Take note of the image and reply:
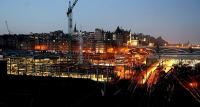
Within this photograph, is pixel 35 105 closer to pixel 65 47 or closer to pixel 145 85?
pixel 145 85

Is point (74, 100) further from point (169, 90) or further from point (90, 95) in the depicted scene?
point (169, 90)

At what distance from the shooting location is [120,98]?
58.3 feet

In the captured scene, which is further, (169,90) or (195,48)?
(195,48)

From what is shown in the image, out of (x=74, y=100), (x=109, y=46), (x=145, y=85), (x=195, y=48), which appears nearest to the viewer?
(x=74, y=100)

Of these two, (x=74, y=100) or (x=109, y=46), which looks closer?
(x=74, y=100)

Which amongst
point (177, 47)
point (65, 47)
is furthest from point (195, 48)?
point (65, 47)

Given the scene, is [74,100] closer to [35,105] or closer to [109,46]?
[35,105]

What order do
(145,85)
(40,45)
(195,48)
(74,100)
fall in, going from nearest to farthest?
1. (74,100)
2. (145,85)
3. (195,48)
4. (40,45)

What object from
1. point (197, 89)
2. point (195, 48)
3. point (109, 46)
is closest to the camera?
point (197, 89)

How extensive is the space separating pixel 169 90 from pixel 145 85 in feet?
13.5

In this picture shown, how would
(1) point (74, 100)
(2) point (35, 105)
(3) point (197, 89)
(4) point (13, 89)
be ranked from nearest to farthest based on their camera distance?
(2) point (35, 105) → (1) point (74, 100) → (4) point (13, 89) → (3) point (197, 89)

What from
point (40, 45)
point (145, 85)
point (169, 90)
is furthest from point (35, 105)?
point (40, 45)

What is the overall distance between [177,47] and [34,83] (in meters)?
85.5

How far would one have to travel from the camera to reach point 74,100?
16.0 m
